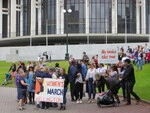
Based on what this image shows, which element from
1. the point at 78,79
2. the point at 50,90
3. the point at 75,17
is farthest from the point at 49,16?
the point at 50,90

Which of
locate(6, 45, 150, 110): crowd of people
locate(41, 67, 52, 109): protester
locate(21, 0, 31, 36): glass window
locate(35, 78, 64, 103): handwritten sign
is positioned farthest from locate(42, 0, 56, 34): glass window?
locate(35, 78, 64, 103): handwritten sign

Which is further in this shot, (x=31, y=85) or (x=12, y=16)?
(x=12, y=16)

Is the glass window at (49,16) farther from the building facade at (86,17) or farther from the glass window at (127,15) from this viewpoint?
the glass window at (127,15)

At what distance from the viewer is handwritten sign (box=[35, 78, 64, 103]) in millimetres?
16703

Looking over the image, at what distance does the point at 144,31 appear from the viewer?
253 feet

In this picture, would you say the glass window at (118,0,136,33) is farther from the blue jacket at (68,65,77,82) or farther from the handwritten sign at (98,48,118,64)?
the blue jacket at (68,65,77,82)

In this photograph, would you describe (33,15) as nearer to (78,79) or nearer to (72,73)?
(72,73)

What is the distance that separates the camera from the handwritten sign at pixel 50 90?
16.7 meters

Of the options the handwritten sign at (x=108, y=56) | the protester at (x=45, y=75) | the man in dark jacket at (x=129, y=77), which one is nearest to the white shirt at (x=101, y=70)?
the handwritten sign at (x=108, y=56)

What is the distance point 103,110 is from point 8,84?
14.7 metres

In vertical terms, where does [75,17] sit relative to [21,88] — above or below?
above

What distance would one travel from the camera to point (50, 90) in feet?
55.4

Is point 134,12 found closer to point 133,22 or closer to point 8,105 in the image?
point 133,22

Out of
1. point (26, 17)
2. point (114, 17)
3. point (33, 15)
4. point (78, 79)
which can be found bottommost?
point (78, 79)
